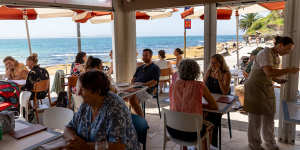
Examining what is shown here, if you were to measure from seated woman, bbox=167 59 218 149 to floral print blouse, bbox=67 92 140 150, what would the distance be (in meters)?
0.85

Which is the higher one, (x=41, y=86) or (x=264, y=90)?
(x=264, y=90)

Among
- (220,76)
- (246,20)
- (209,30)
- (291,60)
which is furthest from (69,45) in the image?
(291,60)

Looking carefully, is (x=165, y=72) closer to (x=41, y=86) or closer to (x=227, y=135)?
(x=227, y=135)

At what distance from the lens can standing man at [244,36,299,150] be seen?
265 cm

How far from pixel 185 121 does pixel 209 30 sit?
2170 mm

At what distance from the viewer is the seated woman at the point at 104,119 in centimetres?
155

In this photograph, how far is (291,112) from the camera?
7.84ft

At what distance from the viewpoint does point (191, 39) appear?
38375 mm

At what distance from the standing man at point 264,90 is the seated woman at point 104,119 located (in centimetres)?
185

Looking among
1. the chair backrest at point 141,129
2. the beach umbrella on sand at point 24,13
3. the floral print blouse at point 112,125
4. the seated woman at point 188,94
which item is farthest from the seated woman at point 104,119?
the beach umbrella on sand at point 24,13

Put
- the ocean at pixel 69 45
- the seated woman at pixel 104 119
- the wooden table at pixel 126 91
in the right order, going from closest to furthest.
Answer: the seated woman at pixel 104 119 < the wooden table at pixel 126 91 < the ocean at pixel 69 45

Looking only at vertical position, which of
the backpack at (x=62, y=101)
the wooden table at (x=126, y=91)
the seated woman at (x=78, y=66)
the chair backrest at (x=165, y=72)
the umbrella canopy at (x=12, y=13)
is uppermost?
the umbrella canopy at (x=12, y=13)

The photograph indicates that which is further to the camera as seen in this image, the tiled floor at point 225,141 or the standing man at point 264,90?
the tiled floor at point 225,141

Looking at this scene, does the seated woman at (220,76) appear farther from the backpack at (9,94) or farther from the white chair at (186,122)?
the backpack at (9,94)
